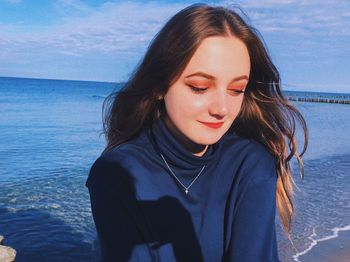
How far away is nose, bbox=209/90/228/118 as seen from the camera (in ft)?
7.66

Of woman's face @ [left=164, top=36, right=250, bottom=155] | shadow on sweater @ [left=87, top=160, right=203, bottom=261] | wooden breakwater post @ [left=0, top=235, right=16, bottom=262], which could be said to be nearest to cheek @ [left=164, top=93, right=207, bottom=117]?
woman's face @ [left=164, top=36, right=250, bottom=155]

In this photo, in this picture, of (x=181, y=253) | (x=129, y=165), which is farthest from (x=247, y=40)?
(x=181, y=253)

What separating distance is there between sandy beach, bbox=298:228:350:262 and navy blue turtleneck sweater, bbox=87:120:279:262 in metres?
5.65

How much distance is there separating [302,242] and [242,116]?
20.4 ft

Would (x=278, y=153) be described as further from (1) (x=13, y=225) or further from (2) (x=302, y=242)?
(1) (x=13, y=225)

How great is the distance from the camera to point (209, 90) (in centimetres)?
232

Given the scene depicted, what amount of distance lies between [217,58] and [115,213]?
106cm

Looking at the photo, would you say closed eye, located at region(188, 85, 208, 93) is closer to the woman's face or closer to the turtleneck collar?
the woman's face

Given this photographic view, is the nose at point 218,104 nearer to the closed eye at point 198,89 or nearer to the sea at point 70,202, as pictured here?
the closed eye at point 198,89

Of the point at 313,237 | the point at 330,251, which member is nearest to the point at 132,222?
the point at 330,251

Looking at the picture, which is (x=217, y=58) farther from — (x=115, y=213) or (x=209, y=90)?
(x=115, y=213)

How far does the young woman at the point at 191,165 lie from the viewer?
2293mm

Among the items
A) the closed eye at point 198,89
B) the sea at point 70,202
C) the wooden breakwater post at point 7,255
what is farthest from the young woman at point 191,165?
the wooden breakwater post at point 7,255

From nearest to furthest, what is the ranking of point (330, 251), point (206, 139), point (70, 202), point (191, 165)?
point (206, 139)
point (191, 165)
point (330, 251)
point (70, 202)
